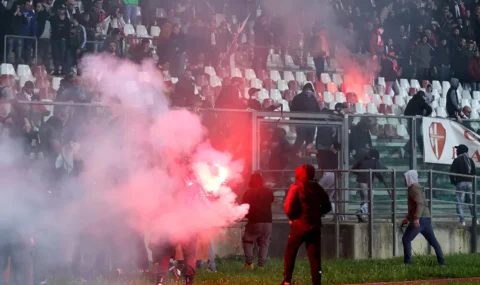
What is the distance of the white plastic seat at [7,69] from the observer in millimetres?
21036

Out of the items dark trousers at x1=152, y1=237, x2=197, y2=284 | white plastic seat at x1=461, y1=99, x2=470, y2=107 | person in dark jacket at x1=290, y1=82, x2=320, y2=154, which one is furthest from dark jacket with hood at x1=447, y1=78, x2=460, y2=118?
dark trousers at x1=152, y1=237, x2=197, y2=284

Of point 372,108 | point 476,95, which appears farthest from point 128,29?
point 476,95

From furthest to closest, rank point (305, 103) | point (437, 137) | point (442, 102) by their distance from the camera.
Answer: point (442, 102), point (305, 103), point (437, 137)

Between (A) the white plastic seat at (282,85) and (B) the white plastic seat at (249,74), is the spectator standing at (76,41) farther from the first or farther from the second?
(A) the white plastic seat at (282,85)

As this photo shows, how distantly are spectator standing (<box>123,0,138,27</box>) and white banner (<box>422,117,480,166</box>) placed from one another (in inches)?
338

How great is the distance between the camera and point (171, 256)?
13.7 meters

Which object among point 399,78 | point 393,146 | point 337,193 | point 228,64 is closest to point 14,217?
point 337,193

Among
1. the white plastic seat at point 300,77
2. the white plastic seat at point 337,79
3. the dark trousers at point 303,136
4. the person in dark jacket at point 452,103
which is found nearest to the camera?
the dark trousers at point 303,136

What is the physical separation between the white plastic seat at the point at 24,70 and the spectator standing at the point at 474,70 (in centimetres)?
1436

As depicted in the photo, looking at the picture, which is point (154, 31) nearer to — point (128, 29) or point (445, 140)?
point (128, 29)

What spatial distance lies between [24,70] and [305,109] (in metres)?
6.26

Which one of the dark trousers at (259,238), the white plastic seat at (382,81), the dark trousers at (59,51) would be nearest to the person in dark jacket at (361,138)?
the dark trousers at (259,238)

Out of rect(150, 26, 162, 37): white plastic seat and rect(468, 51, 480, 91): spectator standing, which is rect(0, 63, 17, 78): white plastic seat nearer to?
rect(150, 26, 162, 37): white plastic seat

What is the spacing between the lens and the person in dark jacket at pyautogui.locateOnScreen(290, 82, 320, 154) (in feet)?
60.8
